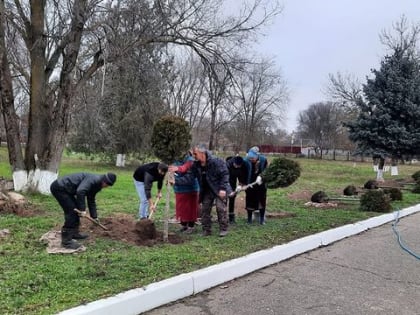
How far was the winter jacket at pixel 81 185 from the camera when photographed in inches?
261

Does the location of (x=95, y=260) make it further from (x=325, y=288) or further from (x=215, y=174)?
(x=325, y=288)

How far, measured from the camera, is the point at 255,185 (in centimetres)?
949

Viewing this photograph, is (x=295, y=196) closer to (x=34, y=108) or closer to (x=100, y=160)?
(x=34, y=108)

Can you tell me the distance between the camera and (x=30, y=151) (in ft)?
43.3

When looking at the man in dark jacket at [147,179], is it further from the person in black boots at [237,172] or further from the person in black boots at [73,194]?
the person in black boots at [237,172]

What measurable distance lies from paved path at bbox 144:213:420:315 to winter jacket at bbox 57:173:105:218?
92.4 inches

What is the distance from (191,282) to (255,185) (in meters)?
4.34

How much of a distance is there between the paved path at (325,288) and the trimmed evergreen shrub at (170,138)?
231cm

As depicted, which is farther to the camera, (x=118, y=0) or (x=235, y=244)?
(x=118, y=0)

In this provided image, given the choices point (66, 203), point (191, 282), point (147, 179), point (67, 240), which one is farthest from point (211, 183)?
point (191, 282)

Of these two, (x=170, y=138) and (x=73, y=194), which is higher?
(x=170, y=138)

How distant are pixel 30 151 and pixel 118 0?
491 cm

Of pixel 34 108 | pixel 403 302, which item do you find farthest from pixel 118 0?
pixel 403 302

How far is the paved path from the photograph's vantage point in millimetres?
4934
